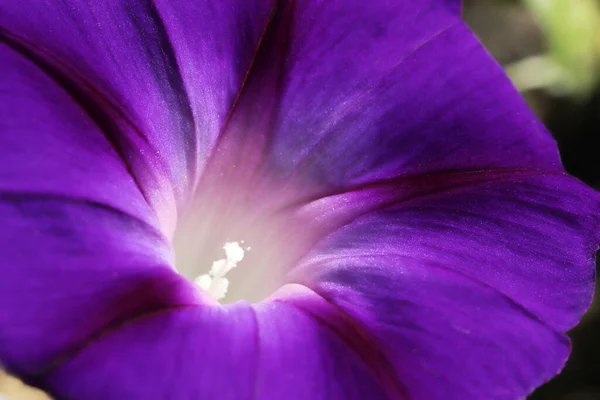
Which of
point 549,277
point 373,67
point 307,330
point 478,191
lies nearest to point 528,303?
point 549,277

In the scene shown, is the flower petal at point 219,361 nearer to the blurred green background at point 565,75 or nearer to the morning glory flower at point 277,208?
the morning glory flower at point 277,208

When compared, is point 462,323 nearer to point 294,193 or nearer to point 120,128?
point 294,193

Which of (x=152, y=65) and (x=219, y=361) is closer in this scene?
(x=219, y=361)

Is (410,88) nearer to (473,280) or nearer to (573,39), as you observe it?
(473,280)

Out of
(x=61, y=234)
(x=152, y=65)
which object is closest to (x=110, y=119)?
(x=152, y=65)

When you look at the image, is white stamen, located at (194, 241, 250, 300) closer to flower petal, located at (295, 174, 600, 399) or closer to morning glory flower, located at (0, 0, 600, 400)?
morning glory flower, located at (0, 0, 600, 400)

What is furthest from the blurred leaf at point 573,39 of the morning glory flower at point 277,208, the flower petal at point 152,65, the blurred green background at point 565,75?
the flower petal at point 152,65

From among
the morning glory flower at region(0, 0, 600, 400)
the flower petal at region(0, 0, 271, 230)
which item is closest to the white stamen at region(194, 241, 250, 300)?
the morning glory flower at region(0, 0, 600, 400)
